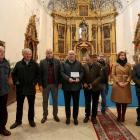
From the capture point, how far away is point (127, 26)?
1163 centimetres

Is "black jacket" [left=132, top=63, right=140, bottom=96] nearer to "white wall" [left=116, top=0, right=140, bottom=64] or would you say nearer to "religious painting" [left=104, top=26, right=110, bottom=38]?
"white wall" [left=116, top=0, right=140, bottom=64]

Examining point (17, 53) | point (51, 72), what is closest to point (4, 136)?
point (51, 72)

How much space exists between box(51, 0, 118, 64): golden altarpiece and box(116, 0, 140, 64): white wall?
94 cm

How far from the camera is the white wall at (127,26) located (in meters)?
10.3

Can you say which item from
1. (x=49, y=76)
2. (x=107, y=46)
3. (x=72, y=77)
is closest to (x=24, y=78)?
(x=49, y=76)

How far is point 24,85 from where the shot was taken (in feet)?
8.93

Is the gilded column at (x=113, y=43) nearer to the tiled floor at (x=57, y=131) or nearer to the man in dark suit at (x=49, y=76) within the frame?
the tiled floor at (x=57, y=131)

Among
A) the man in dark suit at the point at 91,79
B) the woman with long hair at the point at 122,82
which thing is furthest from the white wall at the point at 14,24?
the woman with long hair at the point at 122,82

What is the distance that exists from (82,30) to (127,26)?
15.9 ft

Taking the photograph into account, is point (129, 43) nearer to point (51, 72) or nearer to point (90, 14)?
point (90, 14)

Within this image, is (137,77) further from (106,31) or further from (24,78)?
(106,31)

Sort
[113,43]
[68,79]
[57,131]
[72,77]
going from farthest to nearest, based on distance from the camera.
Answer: [113,43]
[72,77]
[68,79]
[57,131]

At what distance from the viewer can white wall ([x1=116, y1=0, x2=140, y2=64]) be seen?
1034 cm

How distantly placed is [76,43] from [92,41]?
6.21 ft
